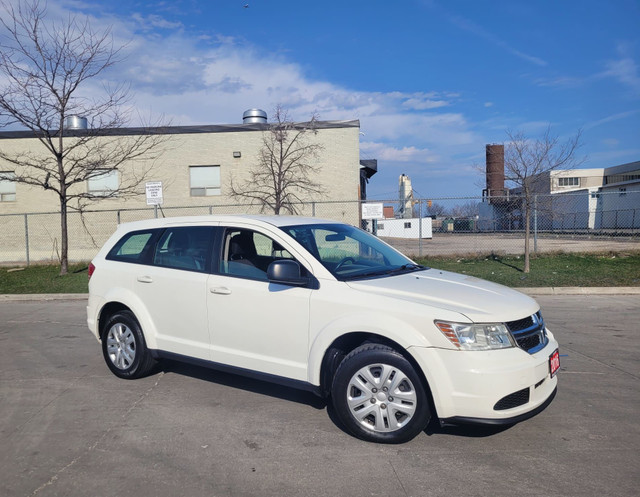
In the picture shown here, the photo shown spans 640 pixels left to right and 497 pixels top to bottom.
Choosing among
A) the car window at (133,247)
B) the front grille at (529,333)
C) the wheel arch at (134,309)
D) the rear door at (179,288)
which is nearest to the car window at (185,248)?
the rear door at (179,288)

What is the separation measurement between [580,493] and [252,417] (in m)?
2.56

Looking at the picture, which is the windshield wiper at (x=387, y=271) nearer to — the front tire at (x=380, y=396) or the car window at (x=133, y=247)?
the front tire at (x=380, y=396)

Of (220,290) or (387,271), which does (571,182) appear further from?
(220,290)

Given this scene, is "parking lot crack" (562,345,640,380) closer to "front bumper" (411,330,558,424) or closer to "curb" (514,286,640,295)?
"front bumper" (411,330,558,424)

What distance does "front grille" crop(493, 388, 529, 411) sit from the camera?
3678mm

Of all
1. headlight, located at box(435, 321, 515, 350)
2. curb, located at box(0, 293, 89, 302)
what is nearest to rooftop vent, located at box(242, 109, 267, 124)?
curb, located at box(0, 293, 89, 302)

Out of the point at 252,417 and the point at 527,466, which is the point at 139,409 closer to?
the point at 252,417

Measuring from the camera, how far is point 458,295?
4102mm

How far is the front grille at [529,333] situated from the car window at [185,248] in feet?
9.09

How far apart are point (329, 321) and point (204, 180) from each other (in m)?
18.5

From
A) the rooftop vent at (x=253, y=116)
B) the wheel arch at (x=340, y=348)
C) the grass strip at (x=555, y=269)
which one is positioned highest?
the rooftop vent at (x=253, y=116)

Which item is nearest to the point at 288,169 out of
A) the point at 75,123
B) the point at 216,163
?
the point at 216,163

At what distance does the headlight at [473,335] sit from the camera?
3.72 metres

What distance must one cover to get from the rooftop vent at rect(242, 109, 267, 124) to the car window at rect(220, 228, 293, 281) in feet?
62.1
